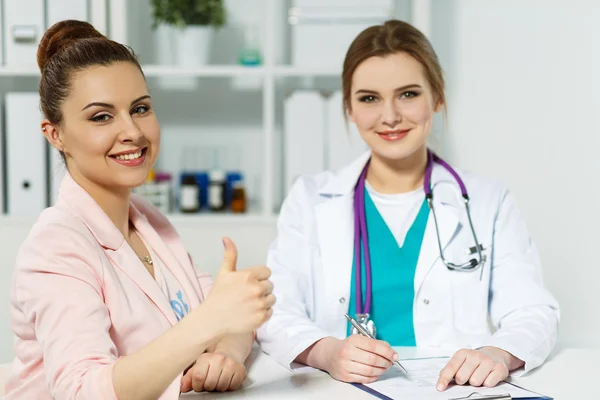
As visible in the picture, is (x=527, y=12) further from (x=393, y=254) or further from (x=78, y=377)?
(x=78, y=377)

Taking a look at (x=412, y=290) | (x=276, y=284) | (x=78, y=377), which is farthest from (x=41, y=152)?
(x=78, y=377)

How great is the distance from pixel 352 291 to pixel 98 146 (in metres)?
0.76

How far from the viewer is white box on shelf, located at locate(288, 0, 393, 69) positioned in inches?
105

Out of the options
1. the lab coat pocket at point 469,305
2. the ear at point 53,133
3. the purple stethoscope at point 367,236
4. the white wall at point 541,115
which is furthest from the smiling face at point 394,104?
the white wall at point 541,115

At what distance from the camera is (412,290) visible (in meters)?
1.77

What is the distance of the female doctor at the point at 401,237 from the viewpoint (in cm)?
175

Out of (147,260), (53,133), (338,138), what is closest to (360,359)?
(147,260)

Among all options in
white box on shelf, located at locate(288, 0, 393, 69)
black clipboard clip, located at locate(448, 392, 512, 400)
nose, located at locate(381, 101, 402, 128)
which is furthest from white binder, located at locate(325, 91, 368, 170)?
black clipboard clip, located at locate(448, 392, 512, 400)

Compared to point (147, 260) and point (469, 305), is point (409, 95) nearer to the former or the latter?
point (469, 305)

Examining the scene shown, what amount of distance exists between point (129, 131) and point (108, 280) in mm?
270

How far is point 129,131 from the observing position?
131cm

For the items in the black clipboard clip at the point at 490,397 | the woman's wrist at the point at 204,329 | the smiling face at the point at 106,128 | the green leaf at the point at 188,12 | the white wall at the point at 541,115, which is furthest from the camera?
the white wall at the point at 541,115

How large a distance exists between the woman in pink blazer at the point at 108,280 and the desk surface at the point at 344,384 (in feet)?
0.14

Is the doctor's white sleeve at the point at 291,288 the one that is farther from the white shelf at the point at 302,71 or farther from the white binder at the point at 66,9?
the white binder at the point at 66,9
